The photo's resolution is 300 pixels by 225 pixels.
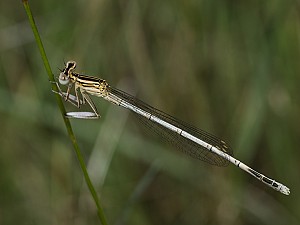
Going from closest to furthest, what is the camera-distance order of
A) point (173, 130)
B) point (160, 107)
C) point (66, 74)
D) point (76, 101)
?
point (76, 101) < point (66, 74) < point (173, 130) < point (160, 107)

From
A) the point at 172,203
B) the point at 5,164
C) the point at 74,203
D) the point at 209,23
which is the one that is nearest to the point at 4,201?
the point at 5,164

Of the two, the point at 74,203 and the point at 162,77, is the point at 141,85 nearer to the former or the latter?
the point at 162,77

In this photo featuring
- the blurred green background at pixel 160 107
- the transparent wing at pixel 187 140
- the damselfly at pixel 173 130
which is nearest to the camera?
the damselfly at pixel 173 130

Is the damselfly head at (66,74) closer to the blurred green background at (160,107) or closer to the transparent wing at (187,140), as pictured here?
the transparent wing at (187,140)

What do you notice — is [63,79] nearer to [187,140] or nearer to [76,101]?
[76,101]

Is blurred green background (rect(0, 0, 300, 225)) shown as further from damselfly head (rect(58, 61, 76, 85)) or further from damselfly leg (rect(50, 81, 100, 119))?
damselfly head (rect(58, 61, 76, 85))

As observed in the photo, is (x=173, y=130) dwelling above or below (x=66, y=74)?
below

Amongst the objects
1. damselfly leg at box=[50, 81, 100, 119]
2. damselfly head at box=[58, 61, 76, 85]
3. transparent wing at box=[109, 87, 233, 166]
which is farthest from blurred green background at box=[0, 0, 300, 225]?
damselfly head at box=[58, 61, 76, 85]

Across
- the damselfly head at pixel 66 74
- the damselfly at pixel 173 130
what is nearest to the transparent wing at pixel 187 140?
the damselfly at pixel 173 130

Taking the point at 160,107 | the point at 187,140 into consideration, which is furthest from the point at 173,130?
the point at 160,107
